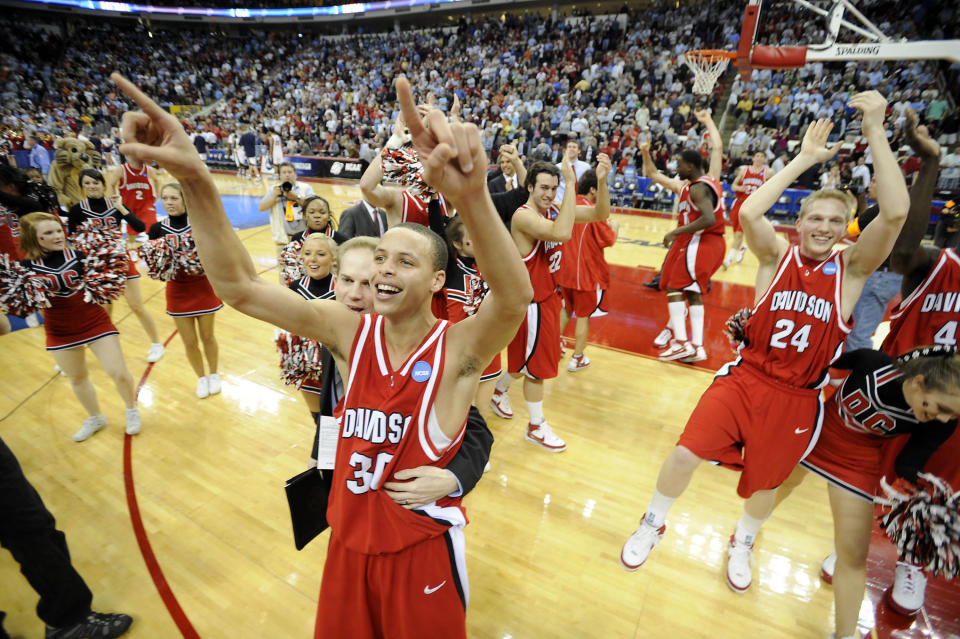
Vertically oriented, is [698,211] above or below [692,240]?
above

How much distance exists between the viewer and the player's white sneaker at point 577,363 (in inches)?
203

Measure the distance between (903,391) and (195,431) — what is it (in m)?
4.68

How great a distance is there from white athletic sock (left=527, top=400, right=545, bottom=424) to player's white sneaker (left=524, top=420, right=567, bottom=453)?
0.04 m

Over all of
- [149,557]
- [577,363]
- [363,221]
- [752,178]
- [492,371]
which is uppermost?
[752,178]

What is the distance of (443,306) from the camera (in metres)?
3.29

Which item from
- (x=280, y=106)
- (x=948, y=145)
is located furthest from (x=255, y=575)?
(x=280, y=106)

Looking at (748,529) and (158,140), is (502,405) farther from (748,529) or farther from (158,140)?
(158,140)

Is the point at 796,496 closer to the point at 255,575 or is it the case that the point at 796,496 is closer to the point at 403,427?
the point at 403,427

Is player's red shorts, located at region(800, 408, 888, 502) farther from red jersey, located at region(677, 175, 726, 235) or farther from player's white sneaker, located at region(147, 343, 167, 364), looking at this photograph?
player's white sneaker, located at region(147, 343, 167, 364)

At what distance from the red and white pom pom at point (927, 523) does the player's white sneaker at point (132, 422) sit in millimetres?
4951

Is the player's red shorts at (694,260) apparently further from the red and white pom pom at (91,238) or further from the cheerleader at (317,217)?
the red and white pom pom at (91,238)

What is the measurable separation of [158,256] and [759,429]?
4427 millimetres

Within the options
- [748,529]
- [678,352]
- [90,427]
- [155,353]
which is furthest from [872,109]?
→ [155,353]

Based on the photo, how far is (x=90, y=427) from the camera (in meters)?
3.95
